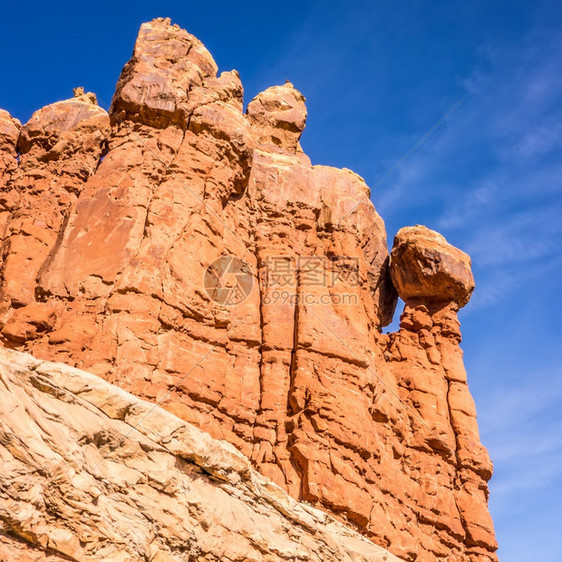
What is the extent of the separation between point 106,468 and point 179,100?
41.0 feet

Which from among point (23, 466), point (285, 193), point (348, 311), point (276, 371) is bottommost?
point (23, 466)

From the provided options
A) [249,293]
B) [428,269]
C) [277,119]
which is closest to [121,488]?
[249,293]

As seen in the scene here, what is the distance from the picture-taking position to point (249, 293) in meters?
20.8

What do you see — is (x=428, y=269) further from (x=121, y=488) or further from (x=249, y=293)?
(x=121, y=488)

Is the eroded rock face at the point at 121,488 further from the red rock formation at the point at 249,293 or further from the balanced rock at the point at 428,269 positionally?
the balanced rock at the point at 428,269

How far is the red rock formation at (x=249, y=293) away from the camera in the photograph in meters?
17.8

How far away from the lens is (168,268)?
18.7m

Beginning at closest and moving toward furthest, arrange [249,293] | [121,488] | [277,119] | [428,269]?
[121,488] < [249,293] < [428,269] < [277,119]

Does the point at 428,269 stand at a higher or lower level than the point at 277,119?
lower

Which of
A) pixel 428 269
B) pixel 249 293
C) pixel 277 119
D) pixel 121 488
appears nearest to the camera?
pixel 121 488

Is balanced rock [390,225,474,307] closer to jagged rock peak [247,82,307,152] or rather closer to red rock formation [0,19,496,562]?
red rock formation [0,19,496,562]

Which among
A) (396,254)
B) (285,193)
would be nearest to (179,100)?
(285,193)

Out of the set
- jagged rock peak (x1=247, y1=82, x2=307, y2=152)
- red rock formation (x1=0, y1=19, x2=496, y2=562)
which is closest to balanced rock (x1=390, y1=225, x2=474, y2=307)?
red rock formation (x1=0, y1=19, x2=496, y2=562)

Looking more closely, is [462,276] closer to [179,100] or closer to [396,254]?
[396,254]
